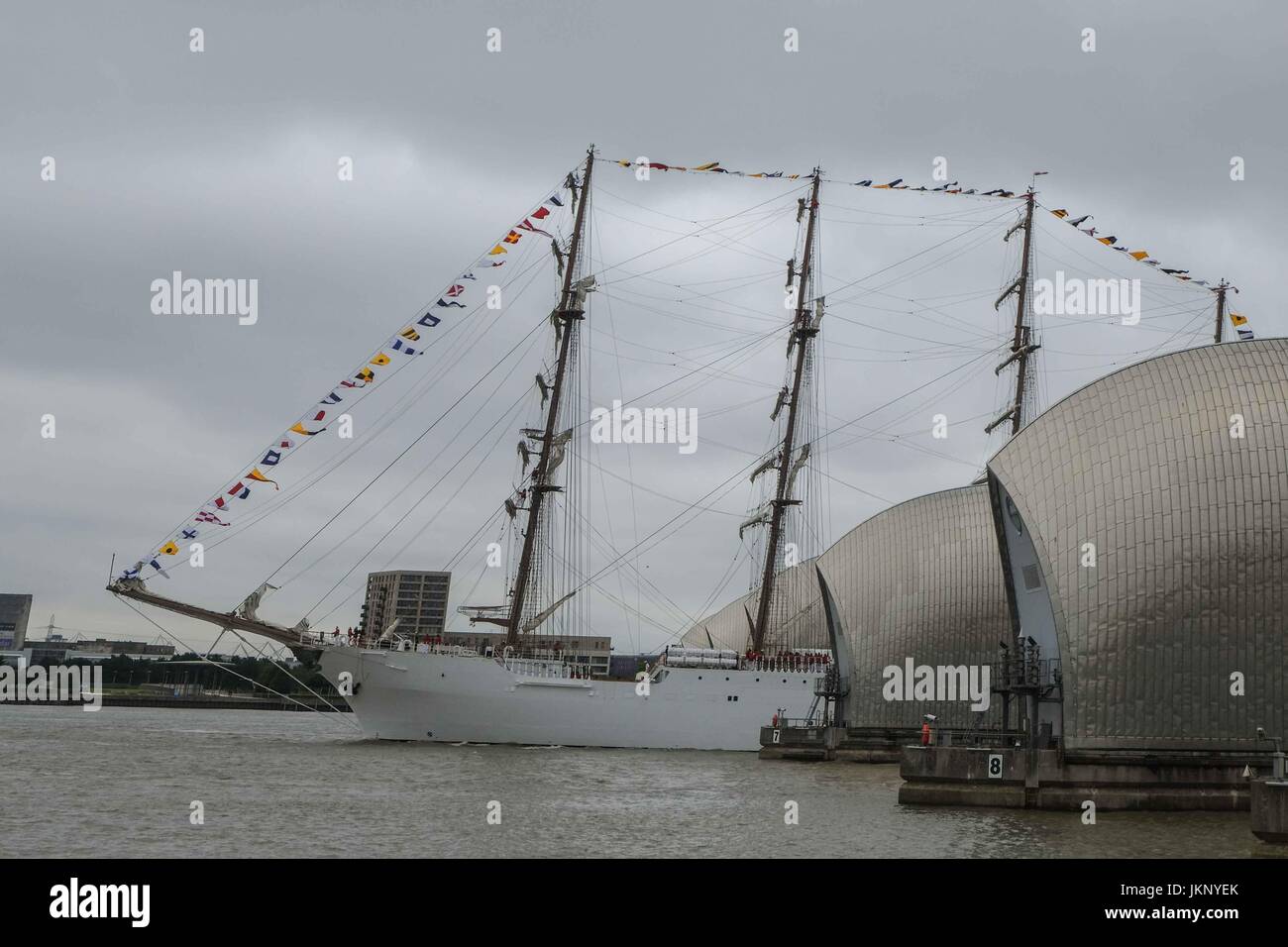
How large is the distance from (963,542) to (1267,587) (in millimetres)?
25822

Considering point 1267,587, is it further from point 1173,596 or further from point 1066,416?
point 1066,416

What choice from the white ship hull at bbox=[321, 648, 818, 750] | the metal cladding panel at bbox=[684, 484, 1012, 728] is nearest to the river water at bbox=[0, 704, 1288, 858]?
the metal cladding panel at bbox=[684, 484, 1012, 728]

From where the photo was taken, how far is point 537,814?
29.8 meters

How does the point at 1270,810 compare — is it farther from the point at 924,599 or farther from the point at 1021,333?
the point at 1021,333

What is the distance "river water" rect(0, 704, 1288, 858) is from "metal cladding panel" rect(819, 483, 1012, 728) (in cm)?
1153

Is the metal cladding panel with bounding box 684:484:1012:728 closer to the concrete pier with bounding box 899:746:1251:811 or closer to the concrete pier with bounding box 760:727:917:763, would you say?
the concrete pier with bounding box 760:727:917:763

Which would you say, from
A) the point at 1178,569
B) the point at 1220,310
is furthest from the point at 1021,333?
the point at 1178,569

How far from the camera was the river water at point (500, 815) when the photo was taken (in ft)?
77.9

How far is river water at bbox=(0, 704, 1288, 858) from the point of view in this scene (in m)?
23.7

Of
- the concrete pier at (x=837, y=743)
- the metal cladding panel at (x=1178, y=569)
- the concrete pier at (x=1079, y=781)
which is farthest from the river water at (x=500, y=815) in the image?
the concrete pier at (x=837, y=743)
